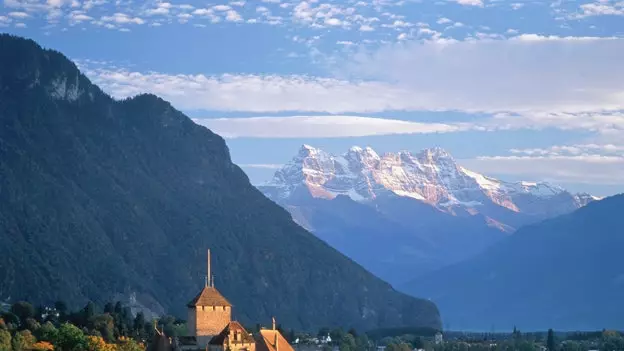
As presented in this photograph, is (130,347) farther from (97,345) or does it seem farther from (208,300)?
(208,300)

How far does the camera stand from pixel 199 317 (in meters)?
149

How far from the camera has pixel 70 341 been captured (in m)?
186

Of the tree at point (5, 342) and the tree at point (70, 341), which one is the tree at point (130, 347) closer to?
the tree at point (70, 341)

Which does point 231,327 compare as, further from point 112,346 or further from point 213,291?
point 112,346

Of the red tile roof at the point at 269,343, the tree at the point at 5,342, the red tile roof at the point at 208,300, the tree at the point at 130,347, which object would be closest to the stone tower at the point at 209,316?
the red tile roof at the point at 208,300

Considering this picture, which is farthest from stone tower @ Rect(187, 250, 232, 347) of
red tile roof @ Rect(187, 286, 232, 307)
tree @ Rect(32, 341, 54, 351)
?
tree @ Rect(32, 341, 54, 351)

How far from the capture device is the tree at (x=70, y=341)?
18426 cm

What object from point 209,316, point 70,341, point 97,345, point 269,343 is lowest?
point 269,343

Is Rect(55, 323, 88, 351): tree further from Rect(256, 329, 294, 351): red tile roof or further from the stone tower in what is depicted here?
the stone tower

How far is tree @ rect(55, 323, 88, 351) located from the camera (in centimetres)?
18426

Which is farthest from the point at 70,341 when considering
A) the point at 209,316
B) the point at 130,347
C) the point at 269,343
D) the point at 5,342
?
the point at 269,343

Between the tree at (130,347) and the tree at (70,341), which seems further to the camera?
the tree at (130,347)

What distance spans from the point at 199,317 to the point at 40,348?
43664mm

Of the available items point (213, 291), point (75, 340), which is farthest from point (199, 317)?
point (75, 340)
